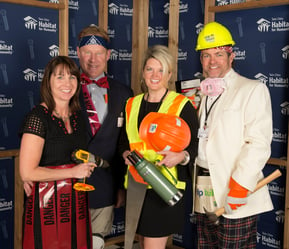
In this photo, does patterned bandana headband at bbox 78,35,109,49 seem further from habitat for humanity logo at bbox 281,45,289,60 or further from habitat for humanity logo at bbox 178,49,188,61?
habitat for humanity logo at bbox 281,45,289,60

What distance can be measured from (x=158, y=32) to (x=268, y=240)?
2008 mm

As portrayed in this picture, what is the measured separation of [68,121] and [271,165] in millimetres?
1620

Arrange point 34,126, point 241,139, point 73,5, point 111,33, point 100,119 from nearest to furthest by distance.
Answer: point 34,126 → point 241,139 → point 100,119 → point 73,5 → point 111,33

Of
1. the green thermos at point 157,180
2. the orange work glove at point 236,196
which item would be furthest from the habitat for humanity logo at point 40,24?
the orange work glove at point 236,196

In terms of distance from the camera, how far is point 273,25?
3.10 m

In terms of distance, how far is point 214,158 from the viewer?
2.40 m

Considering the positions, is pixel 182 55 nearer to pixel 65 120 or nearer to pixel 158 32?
pixel 158 32

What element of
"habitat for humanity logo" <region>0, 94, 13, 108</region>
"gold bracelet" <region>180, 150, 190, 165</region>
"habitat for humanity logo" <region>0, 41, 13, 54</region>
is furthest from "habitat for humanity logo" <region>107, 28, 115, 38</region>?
"gold bracelet" <region>180, 150, 190, 165</region>

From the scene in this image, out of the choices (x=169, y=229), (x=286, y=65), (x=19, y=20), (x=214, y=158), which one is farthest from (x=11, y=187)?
(x=286, y=65)

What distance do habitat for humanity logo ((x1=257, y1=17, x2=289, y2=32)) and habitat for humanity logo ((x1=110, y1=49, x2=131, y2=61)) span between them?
1.29m

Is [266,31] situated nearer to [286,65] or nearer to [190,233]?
[286,65]

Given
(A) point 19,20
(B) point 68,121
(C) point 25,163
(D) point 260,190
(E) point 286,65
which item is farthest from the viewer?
(A) point 19,20

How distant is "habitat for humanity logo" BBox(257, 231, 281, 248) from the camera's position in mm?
3180

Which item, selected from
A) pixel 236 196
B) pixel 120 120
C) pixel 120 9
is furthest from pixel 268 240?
pixel 120 9
